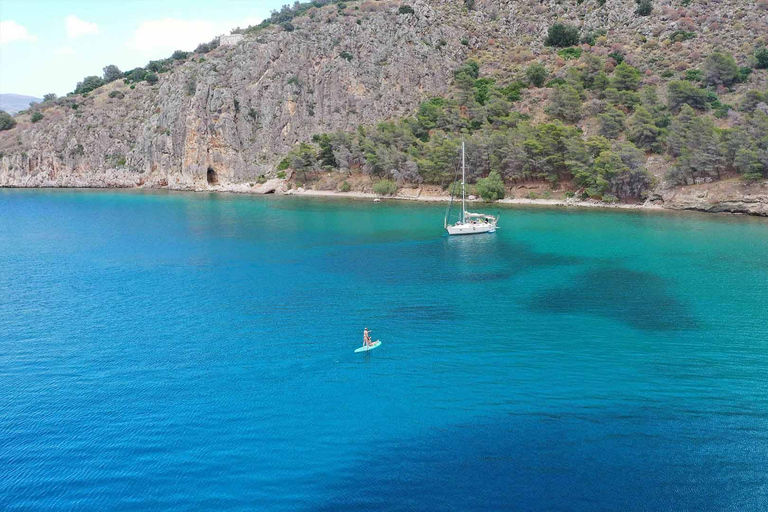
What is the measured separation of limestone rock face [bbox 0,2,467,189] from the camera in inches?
4190

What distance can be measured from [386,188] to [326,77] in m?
34.7

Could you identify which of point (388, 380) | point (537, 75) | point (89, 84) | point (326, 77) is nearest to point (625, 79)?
point (537, 75)

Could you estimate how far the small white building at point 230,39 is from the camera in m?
129

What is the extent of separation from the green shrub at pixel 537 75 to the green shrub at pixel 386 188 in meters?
32.2

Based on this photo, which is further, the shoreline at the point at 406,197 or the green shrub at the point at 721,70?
the green shrub at the point at 721,70

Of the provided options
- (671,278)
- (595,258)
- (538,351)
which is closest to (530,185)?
(595,258)

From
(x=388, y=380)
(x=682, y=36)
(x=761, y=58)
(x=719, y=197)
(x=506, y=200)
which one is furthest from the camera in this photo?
(x=682, y=36)

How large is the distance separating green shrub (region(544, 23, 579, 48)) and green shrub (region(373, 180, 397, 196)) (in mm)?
48976

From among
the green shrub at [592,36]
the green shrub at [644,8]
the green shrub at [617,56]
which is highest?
the green shrub at [644,8]

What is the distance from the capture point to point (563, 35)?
108 m

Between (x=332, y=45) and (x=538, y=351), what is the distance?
100 meters

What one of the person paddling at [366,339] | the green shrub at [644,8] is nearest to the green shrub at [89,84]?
the green shrub at [644,8]

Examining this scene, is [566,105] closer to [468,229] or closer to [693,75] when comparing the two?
[693,75]

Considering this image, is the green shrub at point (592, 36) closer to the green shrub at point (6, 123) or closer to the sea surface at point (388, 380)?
the sea surface at point (388, 380)
